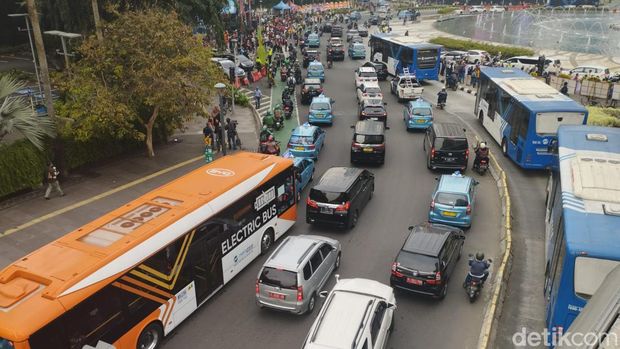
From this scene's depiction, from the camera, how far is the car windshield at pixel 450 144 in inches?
865

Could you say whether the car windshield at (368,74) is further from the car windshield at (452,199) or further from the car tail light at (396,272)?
the car tail light at (396,272)

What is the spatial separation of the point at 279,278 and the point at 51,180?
38.9 ft

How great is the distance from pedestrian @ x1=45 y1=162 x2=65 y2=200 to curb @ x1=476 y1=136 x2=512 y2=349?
16284 mm

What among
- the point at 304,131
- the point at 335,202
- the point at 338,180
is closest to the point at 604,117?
the point at 304,131

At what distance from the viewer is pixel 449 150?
72.4 ft

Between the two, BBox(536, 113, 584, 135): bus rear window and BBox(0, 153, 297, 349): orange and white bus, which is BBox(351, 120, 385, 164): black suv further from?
BBox(0, 153, 297, 349): orange and white bus

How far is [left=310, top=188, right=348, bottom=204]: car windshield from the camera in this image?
665 inches

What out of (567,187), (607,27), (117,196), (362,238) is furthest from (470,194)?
(607,27)

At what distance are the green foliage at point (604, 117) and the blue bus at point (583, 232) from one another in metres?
12.1

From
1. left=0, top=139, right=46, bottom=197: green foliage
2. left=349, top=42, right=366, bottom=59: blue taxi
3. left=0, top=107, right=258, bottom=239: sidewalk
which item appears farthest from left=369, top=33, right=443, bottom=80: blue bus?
left=0, top=139, right=46, bottom=197: green foliage

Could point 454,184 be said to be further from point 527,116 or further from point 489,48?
point 489,48

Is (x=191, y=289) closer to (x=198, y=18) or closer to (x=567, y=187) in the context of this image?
(x=567, y=187)

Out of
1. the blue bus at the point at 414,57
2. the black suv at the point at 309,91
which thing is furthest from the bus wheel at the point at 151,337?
the blue bus at the point at 414,57

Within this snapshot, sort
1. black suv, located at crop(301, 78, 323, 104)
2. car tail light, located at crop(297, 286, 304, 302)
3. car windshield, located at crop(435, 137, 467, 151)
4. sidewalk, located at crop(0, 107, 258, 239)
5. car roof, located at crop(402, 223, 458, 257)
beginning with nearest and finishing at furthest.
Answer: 1. car tail light, located at crop(297, 286, 304, 302)
2. car roof, located at crop(402, 223, 458, 257)
3. sidewalk, located at crop(0, 107, 258, 239)
4. car windshield, located at crop(435, 137, 467, 151)
5. black suv, located at crop(301, 78, 323, 104)
